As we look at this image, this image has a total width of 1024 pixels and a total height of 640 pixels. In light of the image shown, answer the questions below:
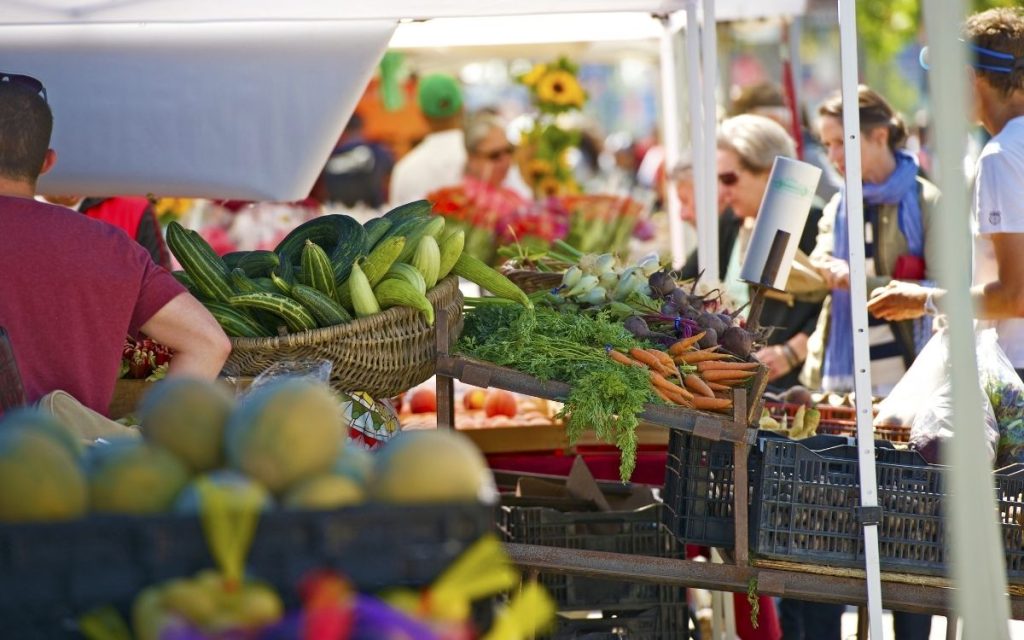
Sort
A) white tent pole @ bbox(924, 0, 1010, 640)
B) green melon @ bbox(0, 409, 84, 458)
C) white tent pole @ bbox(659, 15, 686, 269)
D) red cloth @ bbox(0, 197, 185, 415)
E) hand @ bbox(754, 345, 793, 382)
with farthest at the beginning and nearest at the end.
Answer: white tent pole @ bbox(659, 15, 686, 269), hand @ bbox(754, 345, 793, 382), red cloth @ bbox(0, 197, 185, 415), white tent pole @ bbox(924, 0, 1010, 640), green melon @ bbox(0, 409, 84, 458)

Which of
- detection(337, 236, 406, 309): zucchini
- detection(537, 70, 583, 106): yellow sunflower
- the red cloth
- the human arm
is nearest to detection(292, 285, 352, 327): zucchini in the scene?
detection(337, 236, 406, 309): zucchini

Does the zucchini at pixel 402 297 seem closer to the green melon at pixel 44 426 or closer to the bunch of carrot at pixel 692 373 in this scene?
the bunch of carrot at pixel 692 373

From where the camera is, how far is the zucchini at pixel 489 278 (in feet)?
11.7

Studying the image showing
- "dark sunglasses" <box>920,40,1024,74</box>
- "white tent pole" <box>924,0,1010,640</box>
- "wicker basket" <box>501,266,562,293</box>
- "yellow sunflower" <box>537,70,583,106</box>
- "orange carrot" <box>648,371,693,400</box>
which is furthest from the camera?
"yellow sunflower" <box>537,70,583,106</box>

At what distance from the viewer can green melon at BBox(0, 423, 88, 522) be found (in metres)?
1.49

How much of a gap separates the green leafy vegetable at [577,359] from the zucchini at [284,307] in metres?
0.44

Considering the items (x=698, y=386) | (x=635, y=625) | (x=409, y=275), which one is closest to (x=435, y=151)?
(x=635, y=625)

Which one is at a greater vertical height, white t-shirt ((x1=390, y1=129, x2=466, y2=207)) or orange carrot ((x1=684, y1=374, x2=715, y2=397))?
white t-shirt ((x1=390, y1=129, x2=466, y2=207))

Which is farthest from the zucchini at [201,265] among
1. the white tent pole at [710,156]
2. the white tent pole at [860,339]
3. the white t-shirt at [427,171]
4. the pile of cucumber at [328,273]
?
the white t-shirt at [427,171]

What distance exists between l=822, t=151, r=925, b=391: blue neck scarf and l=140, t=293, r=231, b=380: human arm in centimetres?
286

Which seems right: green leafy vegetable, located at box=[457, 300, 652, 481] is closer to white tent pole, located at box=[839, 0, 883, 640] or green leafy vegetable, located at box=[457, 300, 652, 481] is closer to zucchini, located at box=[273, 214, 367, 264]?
zucchini, located at box=[273, 214, 367, 264]

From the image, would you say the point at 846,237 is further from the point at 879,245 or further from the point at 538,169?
the point at 538,169

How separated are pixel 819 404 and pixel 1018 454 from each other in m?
0.89

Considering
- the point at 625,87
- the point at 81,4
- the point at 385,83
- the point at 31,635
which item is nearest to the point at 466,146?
the point at 385,83
